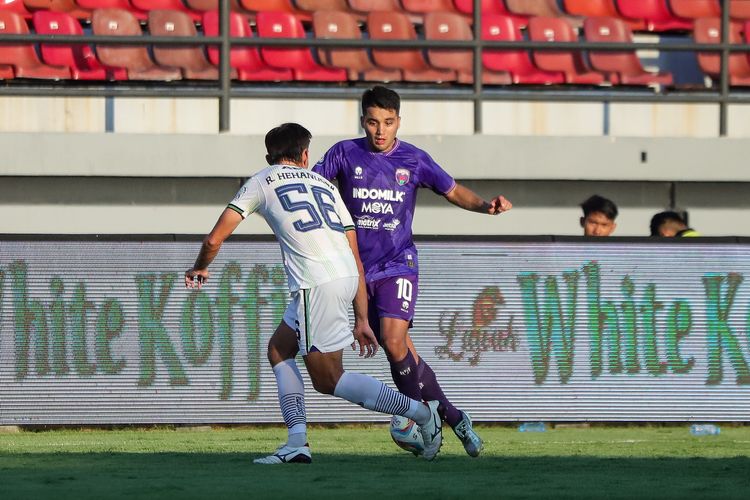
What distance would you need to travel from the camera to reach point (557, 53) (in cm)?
1605

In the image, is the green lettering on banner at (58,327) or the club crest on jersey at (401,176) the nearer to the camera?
the club crest on jersey at (401,176)

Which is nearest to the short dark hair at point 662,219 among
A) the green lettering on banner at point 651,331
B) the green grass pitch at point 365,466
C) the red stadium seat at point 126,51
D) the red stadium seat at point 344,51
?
the green lettering on banner at point 651,331

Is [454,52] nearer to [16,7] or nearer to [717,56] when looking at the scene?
[717,56]

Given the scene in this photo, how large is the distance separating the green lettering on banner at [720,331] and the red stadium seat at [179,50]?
6.34m

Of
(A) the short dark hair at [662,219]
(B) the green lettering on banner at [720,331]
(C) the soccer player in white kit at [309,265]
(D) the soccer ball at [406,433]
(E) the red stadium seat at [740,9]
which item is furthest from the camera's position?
(E) the red stadium seat at [740,9]

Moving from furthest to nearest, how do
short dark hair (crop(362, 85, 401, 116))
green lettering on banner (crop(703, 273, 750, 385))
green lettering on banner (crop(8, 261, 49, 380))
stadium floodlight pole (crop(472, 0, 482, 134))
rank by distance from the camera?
stadium floodlight pole (crop(472, 0, 482, 134))
green lettering on banner (crop(703, 273, 750, 385))
green lettering on banner (crop(8, 261, 49, 380))
short dark hair (crop(362, 85, 401, 116))

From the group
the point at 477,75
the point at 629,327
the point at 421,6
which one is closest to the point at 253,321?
the point at 629,327

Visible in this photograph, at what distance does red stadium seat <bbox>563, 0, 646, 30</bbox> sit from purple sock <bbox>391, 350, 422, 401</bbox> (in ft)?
31.7

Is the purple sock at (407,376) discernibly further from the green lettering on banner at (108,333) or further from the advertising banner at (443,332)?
the green lettering on banner at (108,333)

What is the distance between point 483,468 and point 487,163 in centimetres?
736

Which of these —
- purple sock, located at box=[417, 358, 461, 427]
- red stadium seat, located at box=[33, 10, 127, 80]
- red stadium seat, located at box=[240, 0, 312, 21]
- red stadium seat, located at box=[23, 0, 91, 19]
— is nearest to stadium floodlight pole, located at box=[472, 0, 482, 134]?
red stadium seat, located at box=[240, 0, 312, 21]

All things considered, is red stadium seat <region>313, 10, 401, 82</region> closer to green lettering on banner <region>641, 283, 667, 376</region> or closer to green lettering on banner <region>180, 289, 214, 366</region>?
green lettering on banner <region>641, 283, 667, 376</region>

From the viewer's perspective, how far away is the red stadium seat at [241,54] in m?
15.4

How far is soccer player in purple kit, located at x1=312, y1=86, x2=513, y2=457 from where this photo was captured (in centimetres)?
752
